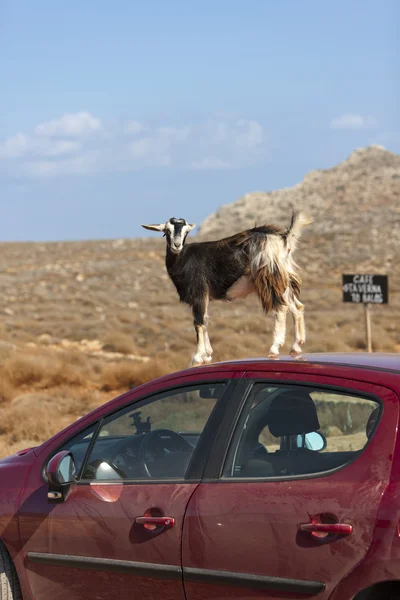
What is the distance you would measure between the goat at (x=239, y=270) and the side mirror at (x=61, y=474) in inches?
84.3

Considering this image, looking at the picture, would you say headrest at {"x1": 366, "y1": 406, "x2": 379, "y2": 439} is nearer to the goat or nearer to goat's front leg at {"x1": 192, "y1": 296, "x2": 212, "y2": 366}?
the goat

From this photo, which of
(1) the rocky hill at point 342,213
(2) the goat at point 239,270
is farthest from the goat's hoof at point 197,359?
(1) the rocky hill at point 342,213

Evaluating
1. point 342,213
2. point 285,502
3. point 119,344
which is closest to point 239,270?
point 285,502

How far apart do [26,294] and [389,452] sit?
4137 centimetres

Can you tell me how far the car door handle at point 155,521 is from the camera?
13.8ft

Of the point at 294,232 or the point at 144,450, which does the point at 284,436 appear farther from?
the point at 294,232

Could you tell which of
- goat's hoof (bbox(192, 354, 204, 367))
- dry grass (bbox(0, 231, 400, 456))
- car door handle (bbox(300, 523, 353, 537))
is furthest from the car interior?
dry grass (bbox(0, 231, 400, 456))

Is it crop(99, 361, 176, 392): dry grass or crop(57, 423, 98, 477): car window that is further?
crop(99, 361, 176, 392): dry grass

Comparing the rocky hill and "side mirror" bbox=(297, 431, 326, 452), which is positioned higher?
the rocky hill

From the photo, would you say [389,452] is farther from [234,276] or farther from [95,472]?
[234,276]

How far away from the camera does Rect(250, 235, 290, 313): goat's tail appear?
6594 mm

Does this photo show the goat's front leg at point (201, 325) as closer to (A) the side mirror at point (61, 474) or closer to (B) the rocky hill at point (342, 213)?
(A) the side mirror at point (61, 474)

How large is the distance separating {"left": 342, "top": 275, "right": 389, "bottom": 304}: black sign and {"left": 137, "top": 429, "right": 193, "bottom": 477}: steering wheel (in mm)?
12590

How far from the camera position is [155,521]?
4246 mm
